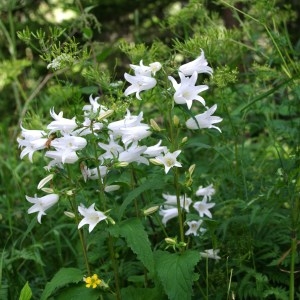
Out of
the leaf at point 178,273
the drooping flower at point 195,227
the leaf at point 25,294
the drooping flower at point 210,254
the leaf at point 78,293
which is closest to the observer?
the leaf at point 178,273

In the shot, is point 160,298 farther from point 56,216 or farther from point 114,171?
point 56,216

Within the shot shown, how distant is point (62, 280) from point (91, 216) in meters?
0.28

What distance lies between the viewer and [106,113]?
7.99 feet

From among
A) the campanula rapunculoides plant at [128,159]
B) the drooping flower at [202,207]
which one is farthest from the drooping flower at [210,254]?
the campanula rapunculoides plant at [128,159]

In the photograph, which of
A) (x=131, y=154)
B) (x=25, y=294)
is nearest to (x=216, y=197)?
(x=131, y=154)

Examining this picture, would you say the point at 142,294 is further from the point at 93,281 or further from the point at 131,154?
the point at 131,154

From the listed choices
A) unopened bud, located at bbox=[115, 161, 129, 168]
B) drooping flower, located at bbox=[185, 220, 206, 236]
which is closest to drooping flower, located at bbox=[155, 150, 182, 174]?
unopened bud, located at bbox=[115, 161, 129, 168]

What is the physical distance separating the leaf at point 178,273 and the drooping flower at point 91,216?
0.27m

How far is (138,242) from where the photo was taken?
2.36m

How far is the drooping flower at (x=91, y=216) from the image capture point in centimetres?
242

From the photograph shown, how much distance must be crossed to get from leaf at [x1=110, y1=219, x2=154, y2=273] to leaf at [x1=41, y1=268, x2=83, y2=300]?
29 centimetres

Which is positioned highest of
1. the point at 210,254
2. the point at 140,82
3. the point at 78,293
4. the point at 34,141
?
the point at 140,82

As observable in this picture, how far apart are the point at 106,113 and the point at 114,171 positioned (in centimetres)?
27

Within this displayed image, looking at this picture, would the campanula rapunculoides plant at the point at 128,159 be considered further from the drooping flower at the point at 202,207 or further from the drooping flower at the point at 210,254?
the drooping flower at the point at 202,207
